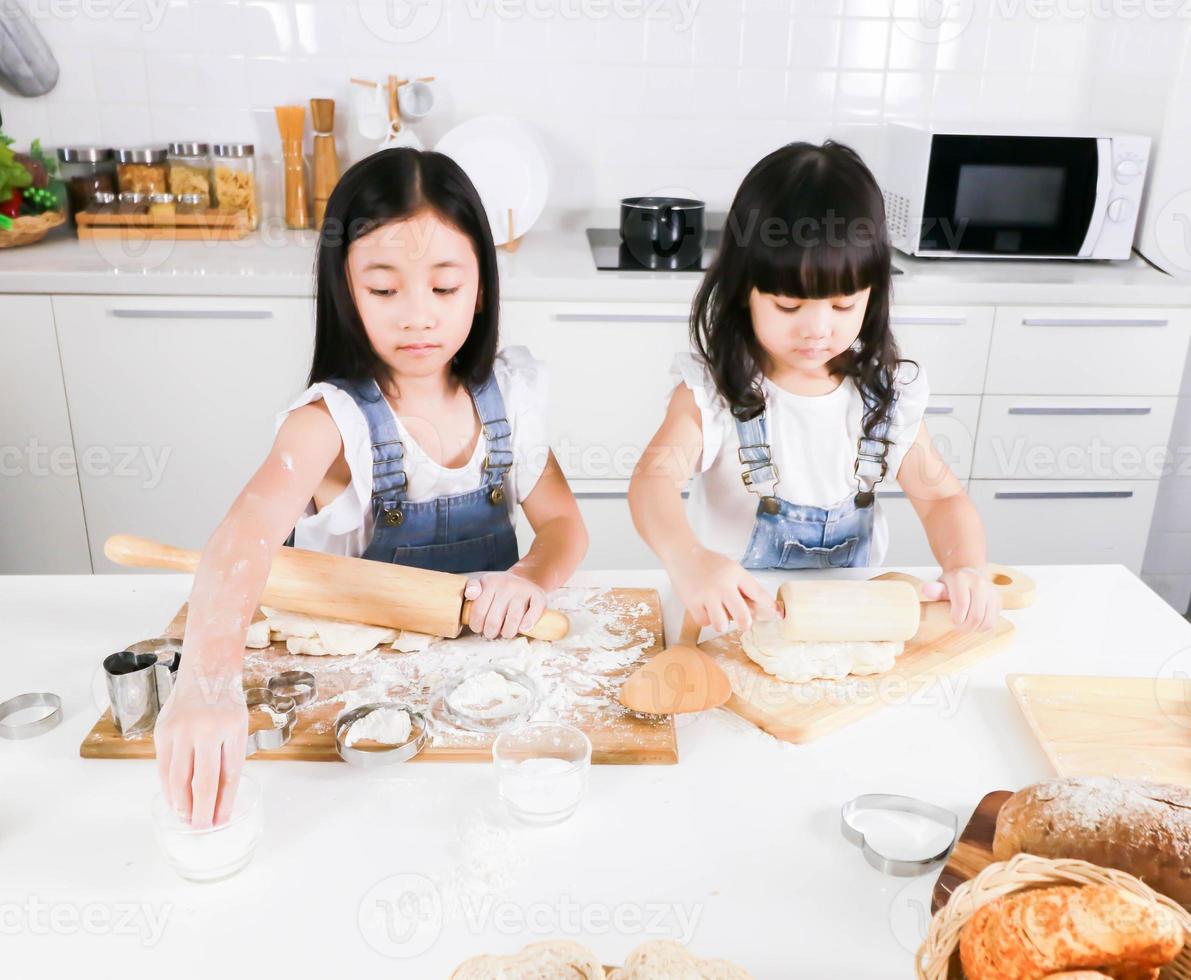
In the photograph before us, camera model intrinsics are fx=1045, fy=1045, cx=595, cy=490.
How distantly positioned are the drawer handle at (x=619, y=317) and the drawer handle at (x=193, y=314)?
628 millimetres

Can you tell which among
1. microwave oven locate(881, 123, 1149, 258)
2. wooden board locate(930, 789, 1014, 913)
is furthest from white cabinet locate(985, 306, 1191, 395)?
wooden board locate(930, 789, 1014, 913)

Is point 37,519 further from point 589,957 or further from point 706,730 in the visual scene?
point 589,957

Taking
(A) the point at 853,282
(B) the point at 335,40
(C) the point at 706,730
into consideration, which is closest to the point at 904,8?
(B) the point at 335,40

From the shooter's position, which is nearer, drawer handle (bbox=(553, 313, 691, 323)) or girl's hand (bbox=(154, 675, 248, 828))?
girl's hand (bbox=(154, 675, 248, 828))

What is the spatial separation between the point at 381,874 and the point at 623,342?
1.63m

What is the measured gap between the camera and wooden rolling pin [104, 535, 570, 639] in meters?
1.05

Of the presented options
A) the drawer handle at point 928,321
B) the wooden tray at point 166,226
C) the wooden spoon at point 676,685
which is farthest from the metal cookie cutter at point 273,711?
the wooden tray at point 166,226

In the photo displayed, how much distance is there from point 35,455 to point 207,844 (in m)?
1.86

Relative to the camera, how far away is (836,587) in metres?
1.03

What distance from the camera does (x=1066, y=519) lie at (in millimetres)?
2477

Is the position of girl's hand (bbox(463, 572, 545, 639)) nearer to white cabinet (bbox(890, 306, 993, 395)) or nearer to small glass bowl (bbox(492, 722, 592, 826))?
small glass bowl (bbox(492, 722, 592, 826))

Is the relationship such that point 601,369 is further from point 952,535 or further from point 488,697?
point 488,697

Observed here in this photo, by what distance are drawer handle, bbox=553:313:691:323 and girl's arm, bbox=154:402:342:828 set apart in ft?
3.46

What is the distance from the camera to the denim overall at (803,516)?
1369 mm
